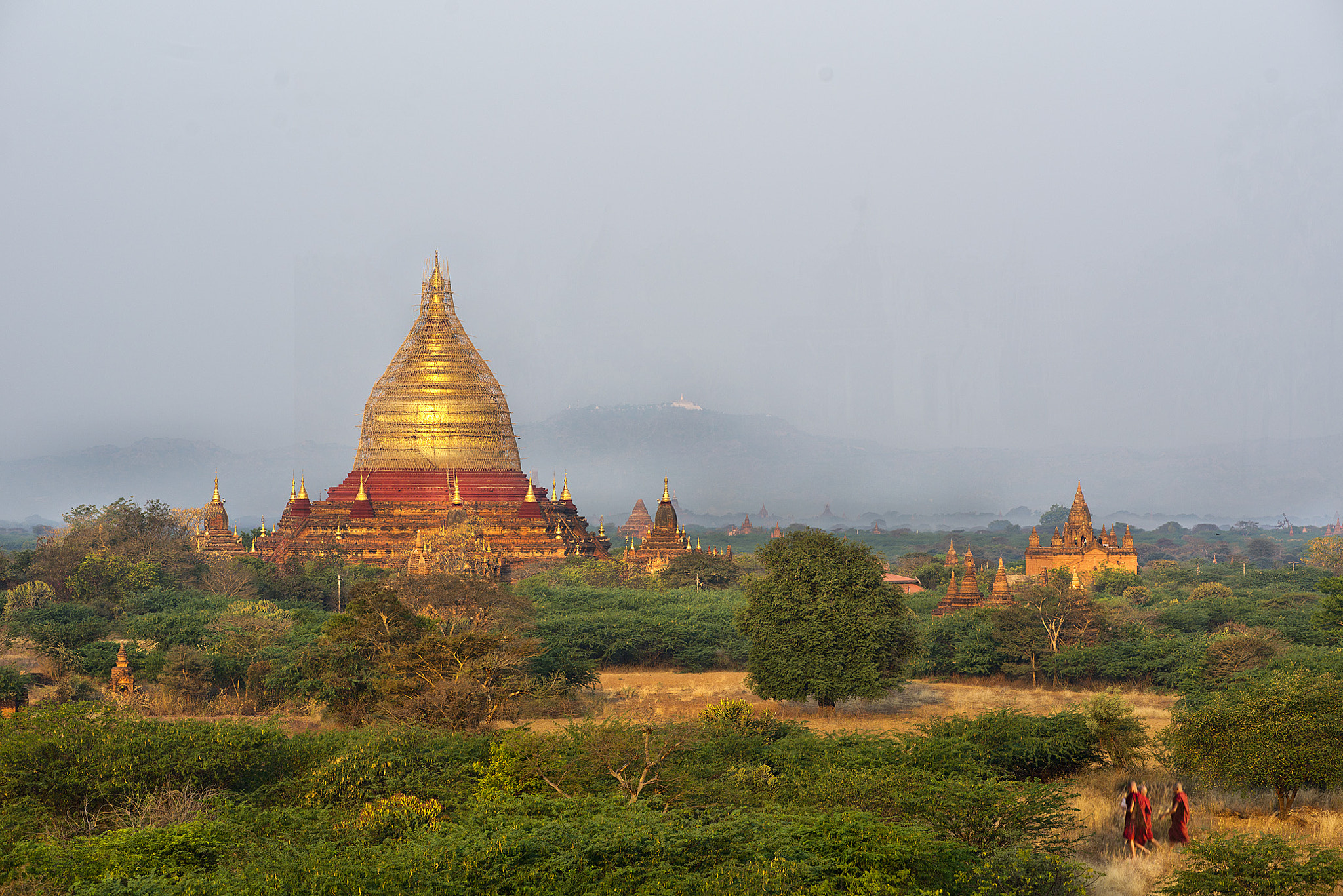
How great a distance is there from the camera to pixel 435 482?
78250mm

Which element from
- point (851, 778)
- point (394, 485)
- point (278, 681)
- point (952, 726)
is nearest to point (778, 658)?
point (952, 726)

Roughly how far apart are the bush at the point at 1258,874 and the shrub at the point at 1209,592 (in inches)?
1879

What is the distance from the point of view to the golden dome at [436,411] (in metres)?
79.8

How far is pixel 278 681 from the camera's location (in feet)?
108

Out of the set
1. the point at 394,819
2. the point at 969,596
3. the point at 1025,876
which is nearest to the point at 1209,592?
the point at 969,596

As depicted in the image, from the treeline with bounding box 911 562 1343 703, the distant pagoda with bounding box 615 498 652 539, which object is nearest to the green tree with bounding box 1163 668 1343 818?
the treeline with bounding box 911 562 1343 703

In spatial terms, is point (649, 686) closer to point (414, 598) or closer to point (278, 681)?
point (414, 598)

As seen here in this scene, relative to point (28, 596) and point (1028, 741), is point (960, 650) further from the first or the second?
point (28, 596)

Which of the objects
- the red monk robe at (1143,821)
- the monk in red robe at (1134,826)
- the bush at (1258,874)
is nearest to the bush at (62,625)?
the monk in red robe at (1134,826)

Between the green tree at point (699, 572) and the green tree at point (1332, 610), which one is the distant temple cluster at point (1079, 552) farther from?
the green tree at point (1332, 610)

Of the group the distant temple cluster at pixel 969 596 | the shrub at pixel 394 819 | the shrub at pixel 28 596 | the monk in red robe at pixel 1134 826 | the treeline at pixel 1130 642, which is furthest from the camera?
the distant temple cluster at pixel 969 596

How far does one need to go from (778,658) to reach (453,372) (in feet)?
165

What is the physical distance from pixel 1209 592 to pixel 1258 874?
53.6 meters

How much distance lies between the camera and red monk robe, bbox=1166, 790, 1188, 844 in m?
19.3
